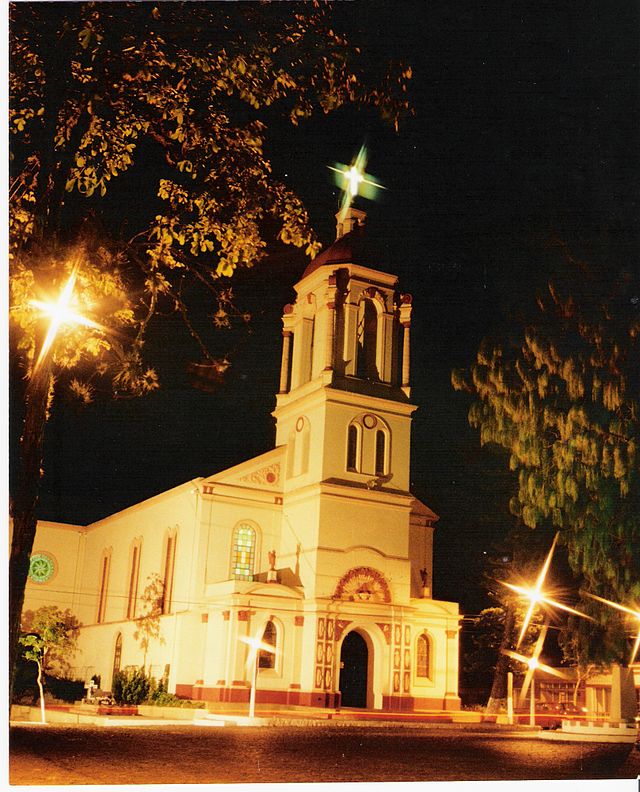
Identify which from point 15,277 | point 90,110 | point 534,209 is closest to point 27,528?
point 15,277

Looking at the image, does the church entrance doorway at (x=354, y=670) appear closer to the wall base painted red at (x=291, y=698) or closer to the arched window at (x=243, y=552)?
the wall base painted red at (x=291, y=698)

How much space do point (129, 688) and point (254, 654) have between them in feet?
3.91

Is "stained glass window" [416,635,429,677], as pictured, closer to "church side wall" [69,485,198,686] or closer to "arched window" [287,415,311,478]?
"arched window" [287,415,311,478]

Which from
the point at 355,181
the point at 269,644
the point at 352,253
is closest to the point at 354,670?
the point at 269,644

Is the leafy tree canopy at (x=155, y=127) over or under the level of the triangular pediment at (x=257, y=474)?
over

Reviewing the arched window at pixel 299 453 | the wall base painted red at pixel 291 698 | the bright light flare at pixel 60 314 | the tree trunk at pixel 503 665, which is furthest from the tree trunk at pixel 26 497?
the tree trunk at pixel 503 665

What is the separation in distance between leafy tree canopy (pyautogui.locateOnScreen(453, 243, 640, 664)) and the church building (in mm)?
1282

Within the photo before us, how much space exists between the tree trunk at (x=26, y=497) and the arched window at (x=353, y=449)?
4.86 m

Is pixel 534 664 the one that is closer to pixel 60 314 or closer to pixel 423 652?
pixel 423 652

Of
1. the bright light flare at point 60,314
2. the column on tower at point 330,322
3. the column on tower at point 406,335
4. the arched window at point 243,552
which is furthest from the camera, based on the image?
the arched window at point 243,552

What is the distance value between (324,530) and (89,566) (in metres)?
2.38

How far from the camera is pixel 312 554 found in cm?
898

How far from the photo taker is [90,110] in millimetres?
5273

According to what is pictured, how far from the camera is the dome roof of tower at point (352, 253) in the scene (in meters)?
7.36
